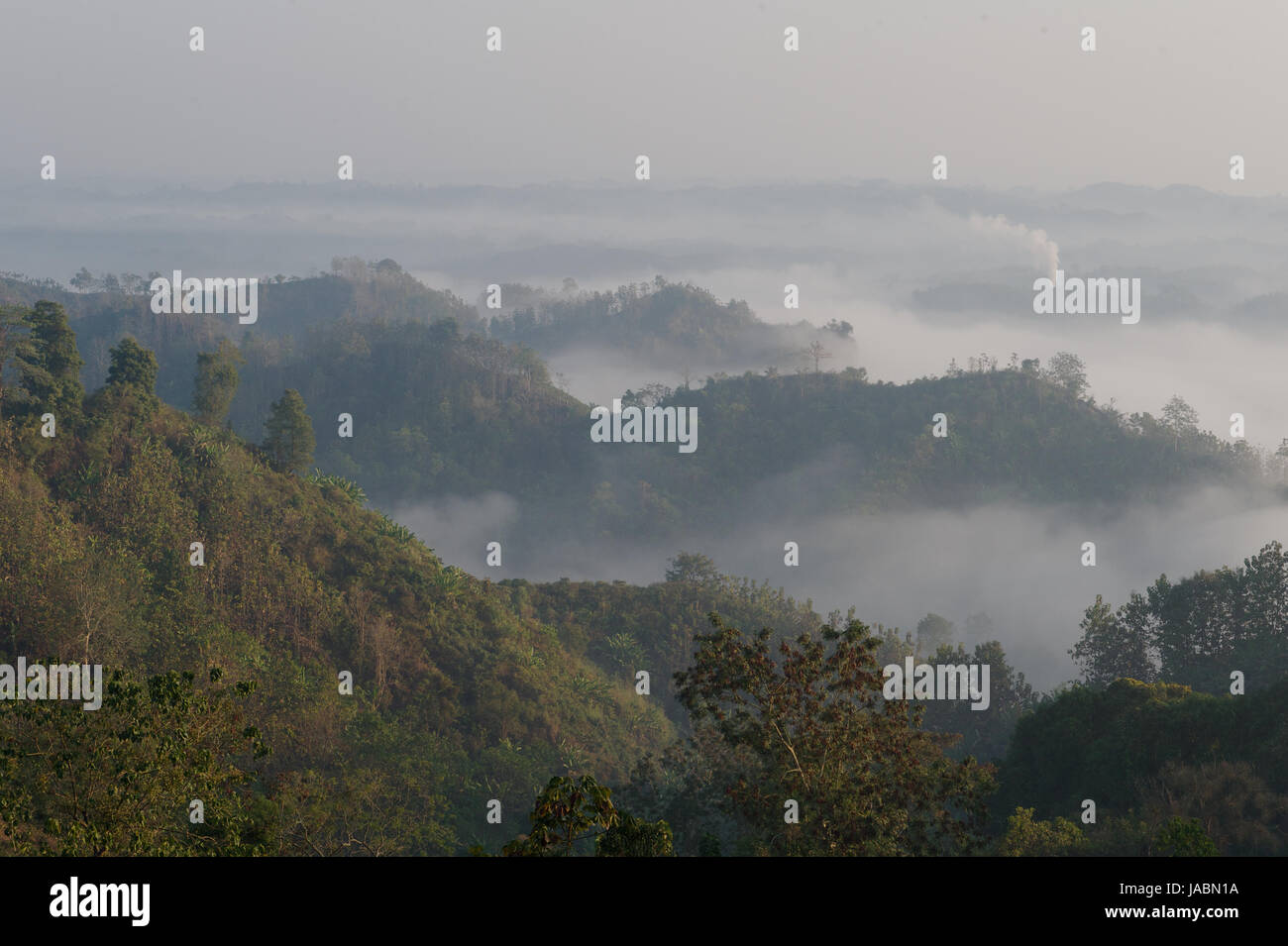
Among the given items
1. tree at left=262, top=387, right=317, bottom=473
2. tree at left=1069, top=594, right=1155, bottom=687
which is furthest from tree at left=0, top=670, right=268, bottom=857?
tree at left=1069, top=594, right=1155, bottom=687

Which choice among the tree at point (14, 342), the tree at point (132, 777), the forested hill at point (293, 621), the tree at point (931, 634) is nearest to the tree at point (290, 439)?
the forested hill at point (293, 621)

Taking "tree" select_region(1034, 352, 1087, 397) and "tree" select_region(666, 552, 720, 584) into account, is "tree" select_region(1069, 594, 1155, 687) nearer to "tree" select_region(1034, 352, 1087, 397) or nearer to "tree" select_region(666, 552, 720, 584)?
"tree" select_region(666, 552, 720, 584)

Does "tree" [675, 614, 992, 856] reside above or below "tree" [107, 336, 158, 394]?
below

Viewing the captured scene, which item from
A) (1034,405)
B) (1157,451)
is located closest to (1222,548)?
(1157,451)

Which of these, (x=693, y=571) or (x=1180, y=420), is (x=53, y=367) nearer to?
(x=693, y=571)

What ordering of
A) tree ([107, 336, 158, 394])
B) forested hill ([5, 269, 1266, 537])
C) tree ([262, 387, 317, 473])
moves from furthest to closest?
forested hill ([5, 269, 1266, 537]), tree ([262, 387, 317, 473]), tree ([107, 336, 158, 394])

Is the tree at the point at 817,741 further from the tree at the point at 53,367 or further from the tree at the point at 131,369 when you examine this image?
the tree at the point at 131,369
